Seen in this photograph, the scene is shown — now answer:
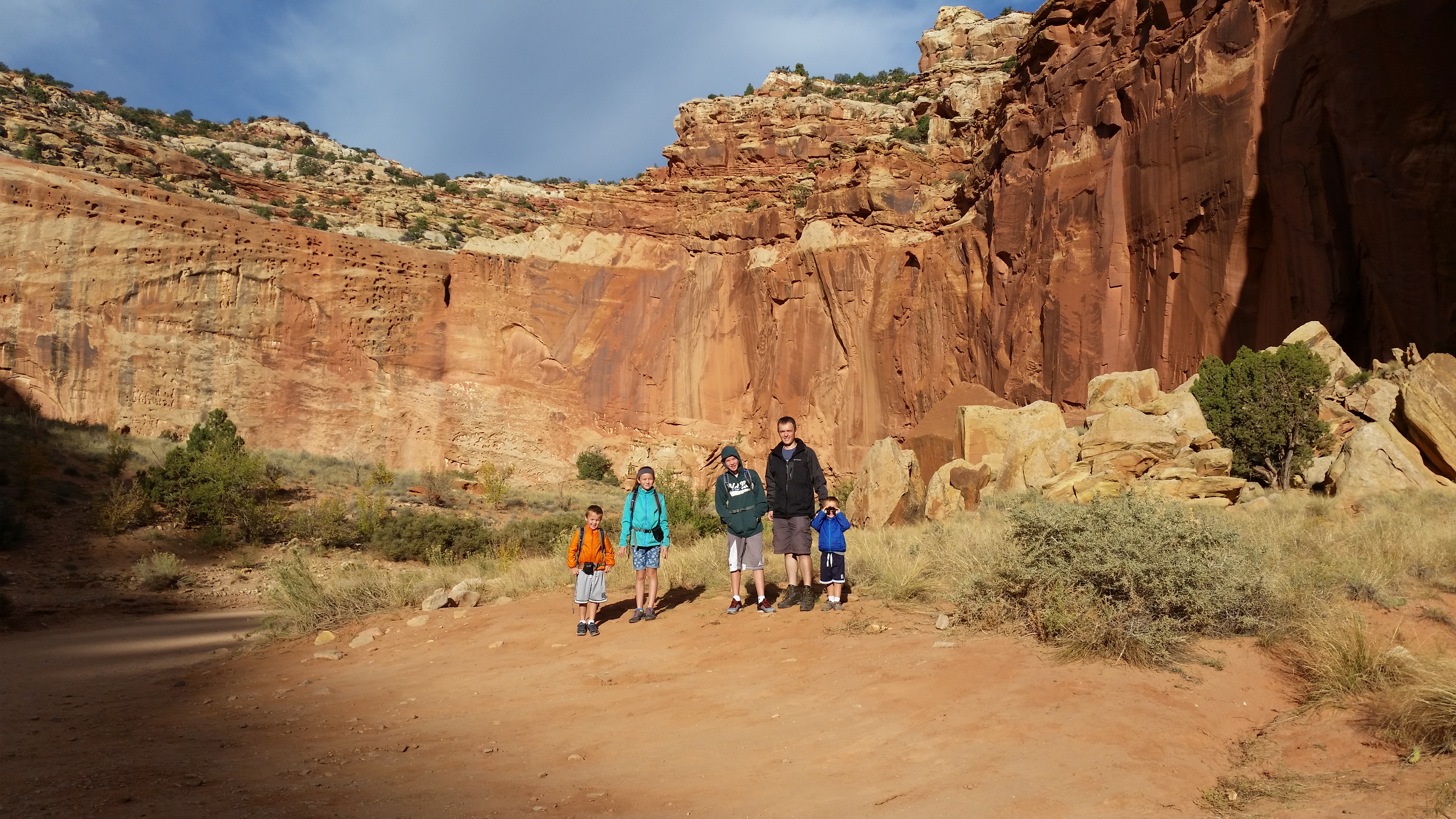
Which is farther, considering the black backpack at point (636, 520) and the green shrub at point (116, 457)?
the green shrub at point (116, 457)

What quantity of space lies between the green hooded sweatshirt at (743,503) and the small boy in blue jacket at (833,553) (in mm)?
658

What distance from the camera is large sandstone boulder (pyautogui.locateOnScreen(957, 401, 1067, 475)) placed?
18891 millimetres

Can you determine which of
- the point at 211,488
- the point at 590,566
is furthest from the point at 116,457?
the point at 590,566

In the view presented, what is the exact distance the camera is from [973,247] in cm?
3053

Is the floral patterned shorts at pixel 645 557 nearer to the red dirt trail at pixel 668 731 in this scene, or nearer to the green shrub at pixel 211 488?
the red dirt trail at pixel 668 731

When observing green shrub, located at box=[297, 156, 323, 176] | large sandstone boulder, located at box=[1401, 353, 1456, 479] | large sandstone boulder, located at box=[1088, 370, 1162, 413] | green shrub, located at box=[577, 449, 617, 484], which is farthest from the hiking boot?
green shrub, located at box=[297, 156, 323, 176]

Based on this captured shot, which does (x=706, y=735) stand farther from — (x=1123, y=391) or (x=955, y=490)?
(x=1123, y=391)

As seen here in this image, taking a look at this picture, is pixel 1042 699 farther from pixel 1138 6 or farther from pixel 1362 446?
pixel 1138 6

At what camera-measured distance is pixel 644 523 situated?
9047mm

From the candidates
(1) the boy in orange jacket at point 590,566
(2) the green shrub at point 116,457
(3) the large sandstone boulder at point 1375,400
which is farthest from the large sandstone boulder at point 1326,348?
(2) the green shrub at point 116,457

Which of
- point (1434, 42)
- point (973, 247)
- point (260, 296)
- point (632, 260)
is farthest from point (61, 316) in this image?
point (1434, 42)

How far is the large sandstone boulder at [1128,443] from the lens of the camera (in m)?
14.3

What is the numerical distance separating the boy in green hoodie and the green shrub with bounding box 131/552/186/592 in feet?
44.5

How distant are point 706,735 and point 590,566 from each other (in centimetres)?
392
